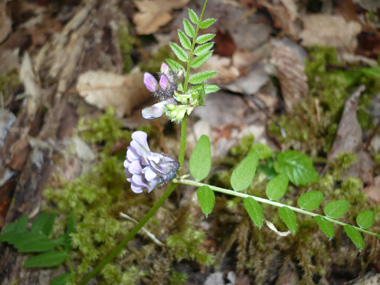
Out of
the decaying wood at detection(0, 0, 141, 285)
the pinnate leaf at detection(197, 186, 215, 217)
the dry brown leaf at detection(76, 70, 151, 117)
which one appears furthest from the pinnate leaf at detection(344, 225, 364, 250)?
the dry brown leaf at detection(76, 70, 151, 117)

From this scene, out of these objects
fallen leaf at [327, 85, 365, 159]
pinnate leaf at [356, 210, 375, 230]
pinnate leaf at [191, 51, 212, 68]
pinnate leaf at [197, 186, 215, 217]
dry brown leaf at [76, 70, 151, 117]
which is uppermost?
pinnate leaf at [191, 51, 212, 68]

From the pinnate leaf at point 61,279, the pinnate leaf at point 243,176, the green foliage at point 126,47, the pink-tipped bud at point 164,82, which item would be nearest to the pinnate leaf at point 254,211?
the pinnate leaf at point 243,176

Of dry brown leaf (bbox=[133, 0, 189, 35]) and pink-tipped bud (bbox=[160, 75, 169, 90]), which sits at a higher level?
pink-tipped bud (bbox=[160, 75, 169, 90])

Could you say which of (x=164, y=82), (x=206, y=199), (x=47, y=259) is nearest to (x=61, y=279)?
(x=47, y=259)

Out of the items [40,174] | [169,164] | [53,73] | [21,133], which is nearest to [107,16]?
[53,73]

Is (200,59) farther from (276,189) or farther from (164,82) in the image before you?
(276,189)

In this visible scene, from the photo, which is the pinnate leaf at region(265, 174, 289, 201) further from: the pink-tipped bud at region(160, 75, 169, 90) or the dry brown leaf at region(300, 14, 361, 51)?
the dry brown leaf at region(300, 14, 361, 51)

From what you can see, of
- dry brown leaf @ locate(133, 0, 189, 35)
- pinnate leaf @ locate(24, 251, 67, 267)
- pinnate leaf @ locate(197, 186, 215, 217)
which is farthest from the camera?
dry brown leaf @ locate(133, 0, 189, 35)

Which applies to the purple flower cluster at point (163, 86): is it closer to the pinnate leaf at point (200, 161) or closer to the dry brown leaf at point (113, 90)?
the pinnate leaf at point (200, 161)

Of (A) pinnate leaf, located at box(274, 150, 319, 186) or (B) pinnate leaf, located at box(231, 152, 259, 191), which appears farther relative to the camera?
(A) pinnate leaf, located at box(274, 150, 319, 186)
